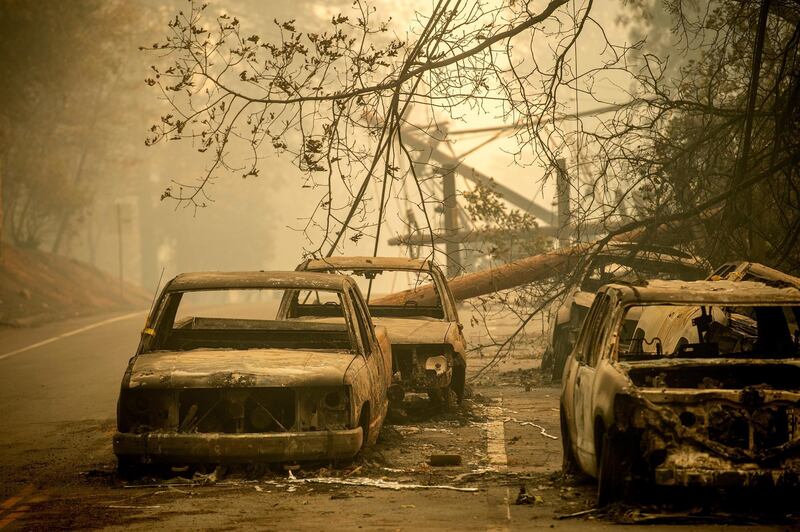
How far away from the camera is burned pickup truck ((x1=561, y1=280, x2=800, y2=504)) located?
6766mm

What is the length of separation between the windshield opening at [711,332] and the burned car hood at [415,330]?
1819mm

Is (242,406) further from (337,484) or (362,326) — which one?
(362,326)

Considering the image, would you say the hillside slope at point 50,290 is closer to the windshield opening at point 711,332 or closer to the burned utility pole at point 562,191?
the burned utility pole at point 562,191

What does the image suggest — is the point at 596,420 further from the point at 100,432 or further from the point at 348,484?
the point at 100,432

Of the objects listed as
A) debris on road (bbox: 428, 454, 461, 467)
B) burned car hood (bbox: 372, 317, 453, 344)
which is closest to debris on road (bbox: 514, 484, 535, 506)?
debris on road (bbox: 428, 454, 461, 467)

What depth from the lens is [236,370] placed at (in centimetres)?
869

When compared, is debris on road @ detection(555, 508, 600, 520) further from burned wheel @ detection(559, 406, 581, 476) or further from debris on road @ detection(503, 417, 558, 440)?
debris on road @ detection(503, 417, 558, 440)

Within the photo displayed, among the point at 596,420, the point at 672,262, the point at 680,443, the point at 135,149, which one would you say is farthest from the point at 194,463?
the point at 135,149

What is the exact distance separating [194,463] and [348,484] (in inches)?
42.2

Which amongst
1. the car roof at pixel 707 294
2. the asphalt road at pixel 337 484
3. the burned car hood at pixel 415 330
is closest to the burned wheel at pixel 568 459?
the asphalt road at pixel 337 484

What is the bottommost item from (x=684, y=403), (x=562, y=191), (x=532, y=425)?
(x=532, y=425)

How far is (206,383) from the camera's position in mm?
8562

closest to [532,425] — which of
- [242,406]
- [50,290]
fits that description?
[242,406]

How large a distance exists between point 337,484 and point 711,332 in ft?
12.3
